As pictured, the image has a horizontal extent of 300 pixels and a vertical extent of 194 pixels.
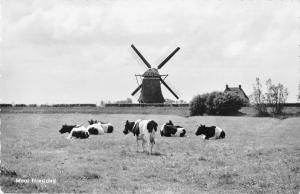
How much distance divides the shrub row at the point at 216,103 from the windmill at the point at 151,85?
10267mm

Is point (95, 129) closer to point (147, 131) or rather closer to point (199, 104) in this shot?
point (147, 131)

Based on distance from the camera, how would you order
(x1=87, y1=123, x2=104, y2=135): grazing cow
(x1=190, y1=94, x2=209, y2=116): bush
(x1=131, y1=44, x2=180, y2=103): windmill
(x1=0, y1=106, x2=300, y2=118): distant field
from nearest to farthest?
1. (x1=87, y1=123, x2=104, y2=135): grazing cow
2. (x1=0, y1=106, x2=300, y2=118): distant field
3. (x1=190, y1=94, x2=209, y2=116): bush
4. (x1=131, y1=44, x2=180, y2=103): windmill

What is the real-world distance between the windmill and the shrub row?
10267mm

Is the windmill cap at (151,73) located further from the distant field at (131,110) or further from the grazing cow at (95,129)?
the grazing cow at (95,129)

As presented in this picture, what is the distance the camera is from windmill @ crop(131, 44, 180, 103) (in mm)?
64562

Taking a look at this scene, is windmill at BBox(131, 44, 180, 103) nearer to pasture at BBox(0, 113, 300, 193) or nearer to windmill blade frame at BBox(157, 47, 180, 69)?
windmill blade frame at BBox(157, 47, 180, 69)

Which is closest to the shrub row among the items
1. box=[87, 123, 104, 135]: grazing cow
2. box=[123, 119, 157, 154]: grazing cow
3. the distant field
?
the distant field

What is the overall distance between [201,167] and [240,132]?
2019cm

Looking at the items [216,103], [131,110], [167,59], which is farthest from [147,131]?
[167,59]

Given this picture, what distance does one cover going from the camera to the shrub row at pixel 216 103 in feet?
176

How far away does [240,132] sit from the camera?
36094mm

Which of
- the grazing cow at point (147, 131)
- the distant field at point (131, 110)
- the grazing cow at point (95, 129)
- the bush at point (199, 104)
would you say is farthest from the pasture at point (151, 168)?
the distant field at point (131, 110)

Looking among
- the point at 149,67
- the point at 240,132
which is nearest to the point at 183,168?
the point at 240,132

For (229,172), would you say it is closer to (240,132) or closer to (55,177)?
(55,177)
